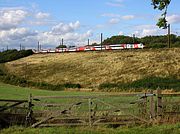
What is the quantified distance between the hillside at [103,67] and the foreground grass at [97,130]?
45.5 metres

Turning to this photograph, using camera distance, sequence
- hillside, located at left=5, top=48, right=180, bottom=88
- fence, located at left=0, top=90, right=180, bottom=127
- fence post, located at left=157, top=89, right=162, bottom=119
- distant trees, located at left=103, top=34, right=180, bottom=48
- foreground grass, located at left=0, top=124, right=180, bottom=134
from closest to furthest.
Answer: foreground grass, located at left=0, top=124, right=180, bottom=134
fence, located at left=0, top=90, right=180, bottom=127
fence post, located at left=157, top=89, right=162, bottom=119
hillside, located at left=5, top=48, right=180, bottom=88
distant trees, located at left=103, top=34, right=180, bottom=48

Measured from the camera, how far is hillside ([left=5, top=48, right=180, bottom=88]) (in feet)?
222

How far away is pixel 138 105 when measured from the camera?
60.1ft

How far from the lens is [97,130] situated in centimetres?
1648

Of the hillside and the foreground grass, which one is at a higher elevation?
the hillside

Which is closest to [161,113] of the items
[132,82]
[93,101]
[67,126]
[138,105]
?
[138,105]

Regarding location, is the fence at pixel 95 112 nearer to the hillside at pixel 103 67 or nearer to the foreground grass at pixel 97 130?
the foreground grass at pixel 97 130

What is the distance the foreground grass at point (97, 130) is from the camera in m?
15.9

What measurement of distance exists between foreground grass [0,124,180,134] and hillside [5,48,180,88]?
4548 cm

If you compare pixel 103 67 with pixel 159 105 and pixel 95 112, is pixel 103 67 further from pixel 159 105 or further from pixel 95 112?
pixel 95 112

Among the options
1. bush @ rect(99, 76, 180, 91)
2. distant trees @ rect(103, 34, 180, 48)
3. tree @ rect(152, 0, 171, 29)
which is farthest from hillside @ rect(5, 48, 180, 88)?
tree @ rect(152, 0, 171, 29)

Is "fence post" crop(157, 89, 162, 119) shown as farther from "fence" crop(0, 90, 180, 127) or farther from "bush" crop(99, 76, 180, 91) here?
"bush" crop(99, 76, 180, 91)

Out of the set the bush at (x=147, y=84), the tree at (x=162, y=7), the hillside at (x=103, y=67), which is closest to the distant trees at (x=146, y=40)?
the hillside at (x=103, y=67)

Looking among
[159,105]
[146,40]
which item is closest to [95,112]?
[159,105]
